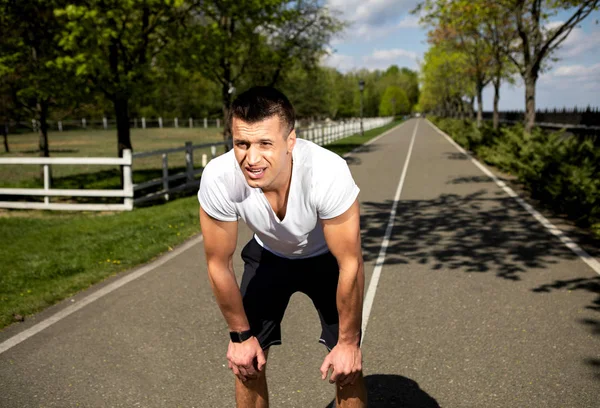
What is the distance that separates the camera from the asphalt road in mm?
3744

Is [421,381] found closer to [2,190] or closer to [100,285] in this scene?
[100,285]

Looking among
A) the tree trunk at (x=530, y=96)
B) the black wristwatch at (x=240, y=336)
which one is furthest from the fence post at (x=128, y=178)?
the tree trunk at (x=530, y=96)

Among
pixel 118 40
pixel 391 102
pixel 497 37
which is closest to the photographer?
pixel 118 40

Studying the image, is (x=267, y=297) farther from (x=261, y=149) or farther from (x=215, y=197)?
(x=261, y=149)

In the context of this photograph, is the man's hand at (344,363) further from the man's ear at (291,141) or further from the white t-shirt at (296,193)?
the man's ear at (291,141)

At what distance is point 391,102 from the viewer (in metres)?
170

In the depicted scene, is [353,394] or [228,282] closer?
[228,282]

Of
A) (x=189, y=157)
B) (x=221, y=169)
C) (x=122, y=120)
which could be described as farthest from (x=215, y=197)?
(x=122, y=120)

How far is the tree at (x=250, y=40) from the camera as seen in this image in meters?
16.6

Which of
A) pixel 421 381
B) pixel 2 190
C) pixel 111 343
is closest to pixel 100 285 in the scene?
pixel 111 343

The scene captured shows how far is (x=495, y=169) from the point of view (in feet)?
60.1

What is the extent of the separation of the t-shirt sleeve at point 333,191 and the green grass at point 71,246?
4380mm

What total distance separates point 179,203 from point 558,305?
9170 millimetres

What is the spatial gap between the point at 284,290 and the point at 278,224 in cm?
51
